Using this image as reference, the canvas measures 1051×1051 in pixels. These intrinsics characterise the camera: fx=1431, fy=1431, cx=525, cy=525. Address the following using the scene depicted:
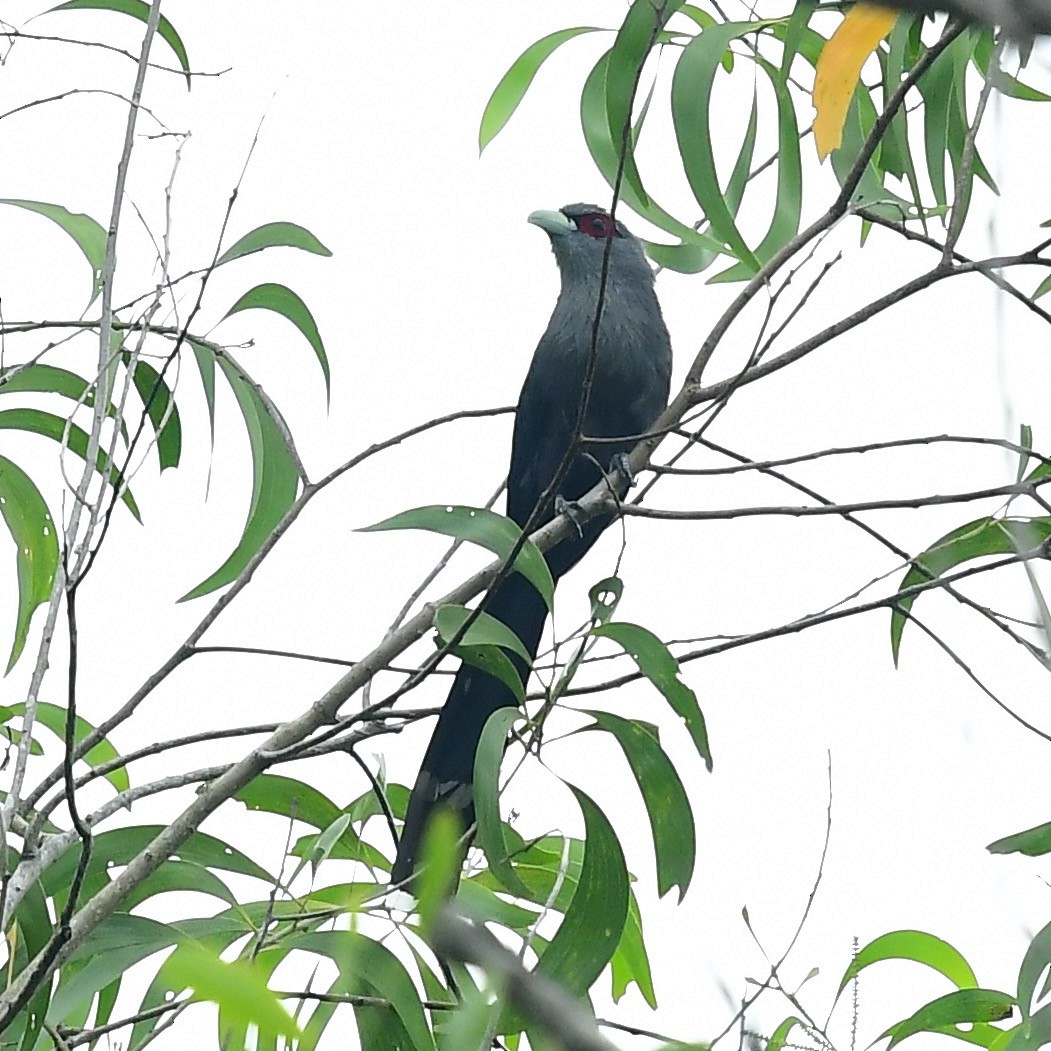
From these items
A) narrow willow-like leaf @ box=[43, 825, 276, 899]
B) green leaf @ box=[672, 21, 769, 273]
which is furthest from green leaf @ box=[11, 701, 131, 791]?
green leaf @ box=[672, 21, 769, 273]

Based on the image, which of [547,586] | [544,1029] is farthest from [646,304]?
[544,1029]

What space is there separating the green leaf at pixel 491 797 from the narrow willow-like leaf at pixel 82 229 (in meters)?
1.07

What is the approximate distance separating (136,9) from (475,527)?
1.12 metres

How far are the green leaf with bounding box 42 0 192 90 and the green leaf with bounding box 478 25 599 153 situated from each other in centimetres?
54

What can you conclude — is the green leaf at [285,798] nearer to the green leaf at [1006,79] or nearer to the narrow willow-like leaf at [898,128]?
the narrow willow-like leaf at [898,128]

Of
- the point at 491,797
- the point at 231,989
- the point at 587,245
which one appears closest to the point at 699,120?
the point at 491,797

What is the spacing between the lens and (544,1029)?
419 mm

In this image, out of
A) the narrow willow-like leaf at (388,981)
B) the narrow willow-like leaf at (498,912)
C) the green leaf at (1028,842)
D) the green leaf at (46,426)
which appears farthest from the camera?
the green leaf at (46,426)

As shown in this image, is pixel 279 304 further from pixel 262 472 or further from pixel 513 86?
pixel 513 86

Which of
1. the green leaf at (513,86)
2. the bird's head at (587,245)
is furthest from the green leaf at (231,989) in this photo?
the bird's head at (587,245)

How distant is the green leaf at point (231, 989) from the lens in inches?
17.7

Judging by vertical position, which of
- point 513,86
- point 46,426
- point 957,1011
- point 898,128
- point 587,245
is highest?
point 587,245

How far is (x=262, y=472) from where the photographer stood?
2537 mm

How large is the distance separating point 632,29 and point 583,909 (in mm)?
1360
